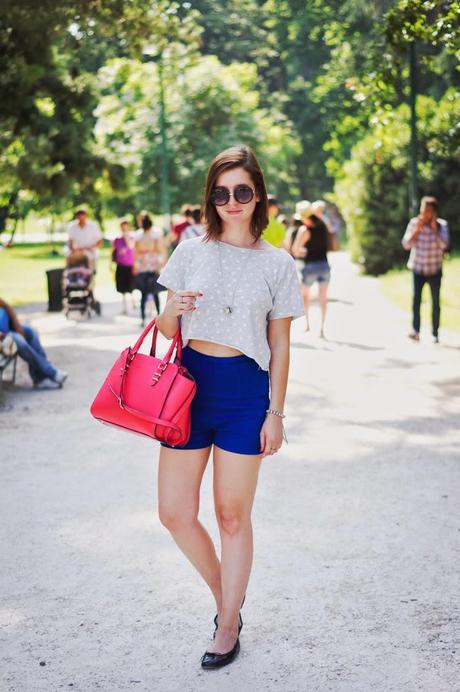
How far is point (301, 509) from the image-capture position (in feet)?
21.6

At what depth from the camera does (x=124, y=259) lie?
19312mm

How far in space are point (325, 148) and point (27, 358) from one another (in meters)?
48.3

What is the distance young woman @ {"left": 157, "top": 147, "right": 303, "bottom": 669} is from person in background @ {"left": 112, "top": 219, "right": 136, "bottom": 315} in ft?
49.3

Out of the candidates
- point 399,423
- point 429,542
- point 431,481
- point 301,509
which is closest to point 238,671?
point 429,542

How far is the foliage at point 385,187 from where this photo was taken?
29219mm

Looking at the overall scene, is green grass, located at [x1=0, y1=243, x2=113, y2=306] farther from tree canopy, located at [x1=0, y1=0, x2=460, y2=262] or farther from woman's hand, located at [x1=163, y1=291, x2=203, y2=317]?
woman's hand, located at [x1=163, y1=291, x2=203, y2=317]

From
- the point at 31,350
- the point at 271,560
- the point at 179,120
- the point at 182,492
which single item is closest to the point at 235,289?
the point at 182,492

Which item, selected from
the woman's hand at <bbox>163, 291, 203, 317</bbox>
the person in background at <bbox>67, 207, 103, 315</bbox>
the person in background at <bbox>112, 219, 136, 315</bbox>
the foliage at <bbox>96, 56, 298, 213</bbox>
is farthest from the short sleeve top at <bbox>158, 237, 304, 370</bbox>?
the foliage at <bbox>96, 56, 298, 213</bbox>

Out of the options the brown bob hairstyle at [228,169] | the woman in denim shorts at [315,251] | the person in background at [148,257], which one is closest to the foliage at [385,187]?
the person in background at [148,257]

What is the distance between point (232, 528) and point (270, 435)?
1.34 ft

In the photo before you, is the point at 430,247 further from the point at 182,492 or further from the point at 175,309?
the point at 175,309

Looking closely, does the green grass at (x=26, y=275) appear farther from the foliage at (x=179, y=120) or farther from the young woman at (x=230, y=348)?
the young woman at (x=230, y=348)

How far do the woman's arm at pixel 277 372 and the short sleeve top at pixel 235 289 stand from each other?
0.03 metres

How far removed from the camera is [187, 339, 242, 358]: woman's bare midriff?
4.11m
